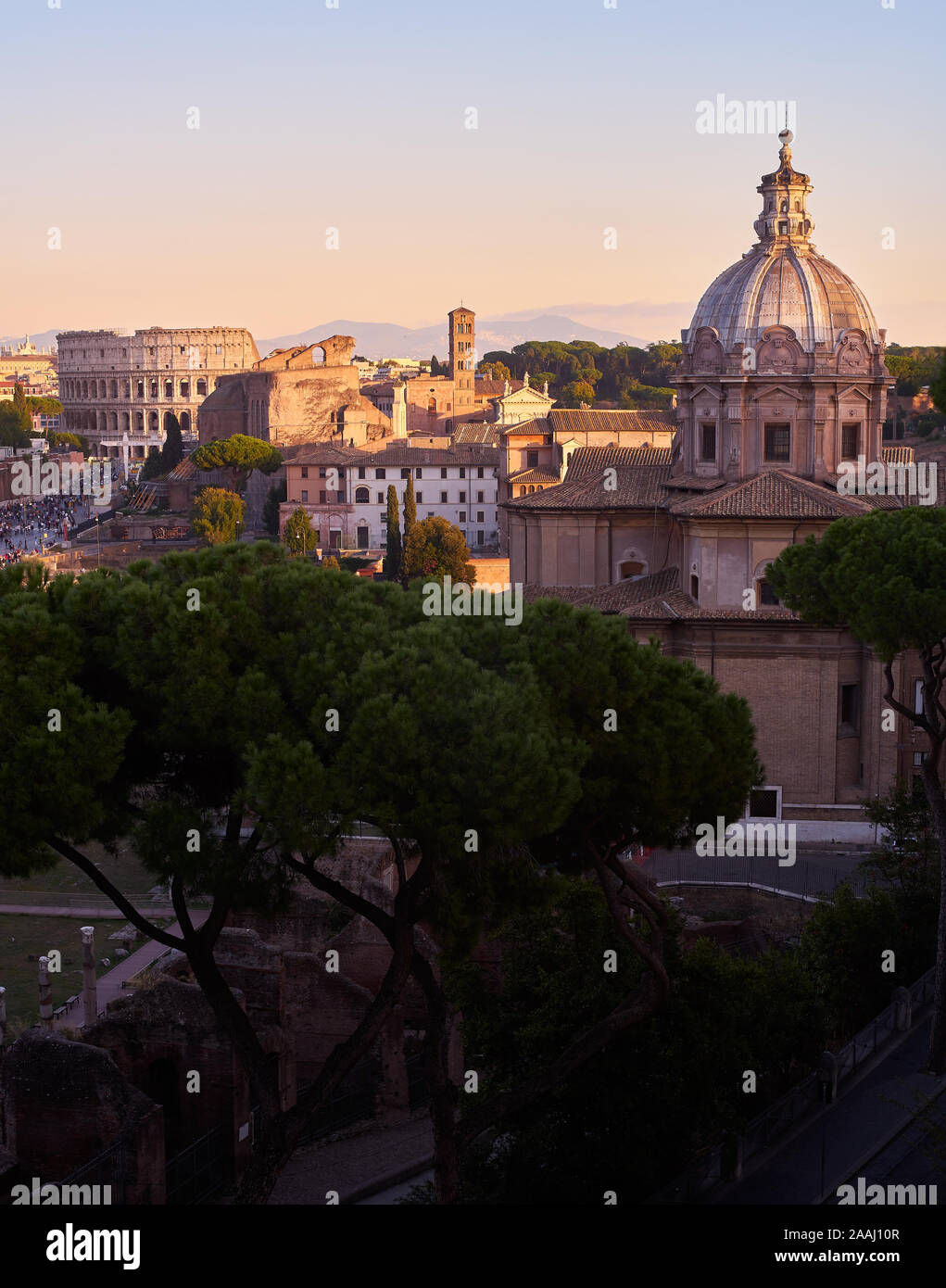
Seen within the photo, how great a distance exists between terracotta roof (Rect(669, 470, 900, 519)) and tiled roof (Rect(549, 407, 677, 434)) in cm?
2284

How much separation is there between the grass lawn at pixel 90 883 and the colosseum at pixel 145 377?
261ft

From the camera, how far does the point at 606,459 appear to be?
27.3 m

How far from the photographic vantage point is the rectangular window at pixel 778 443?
22172 millimetres

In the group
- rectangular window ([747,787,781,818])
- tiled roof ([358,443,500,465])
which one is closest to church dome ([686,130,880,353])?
rectangular window ([747,787,781,818])

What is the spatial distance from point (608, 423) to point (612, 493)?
68.3 feet

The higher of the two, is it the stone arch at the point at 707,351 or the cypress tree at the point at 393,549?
the stone arch at the point at 707,351

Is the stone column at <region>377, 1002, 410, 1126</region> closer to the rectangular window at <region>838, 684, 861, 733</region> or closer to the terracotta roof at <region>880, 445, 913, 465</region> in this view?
the rectangular window at <region>838, 684, 861, 733</region>

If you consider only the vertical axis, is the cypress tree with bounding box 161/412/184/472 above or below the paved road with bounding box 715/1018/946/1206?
above

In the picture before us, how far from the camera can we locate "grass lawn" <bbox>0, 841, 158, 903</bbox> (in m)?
19.9

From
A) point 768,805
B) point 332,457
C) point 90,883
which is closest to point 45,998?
point 90,883

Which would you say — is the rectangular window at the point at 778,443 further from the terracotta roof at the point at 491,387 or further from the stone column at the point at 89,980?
the terracotta roof at the point at 491,387

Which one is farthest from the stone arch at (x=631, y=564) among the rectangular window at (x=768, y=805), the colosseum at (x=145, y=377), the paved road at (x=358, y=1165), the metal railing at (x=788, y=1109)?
the colosseum at (x=145, y=377)
